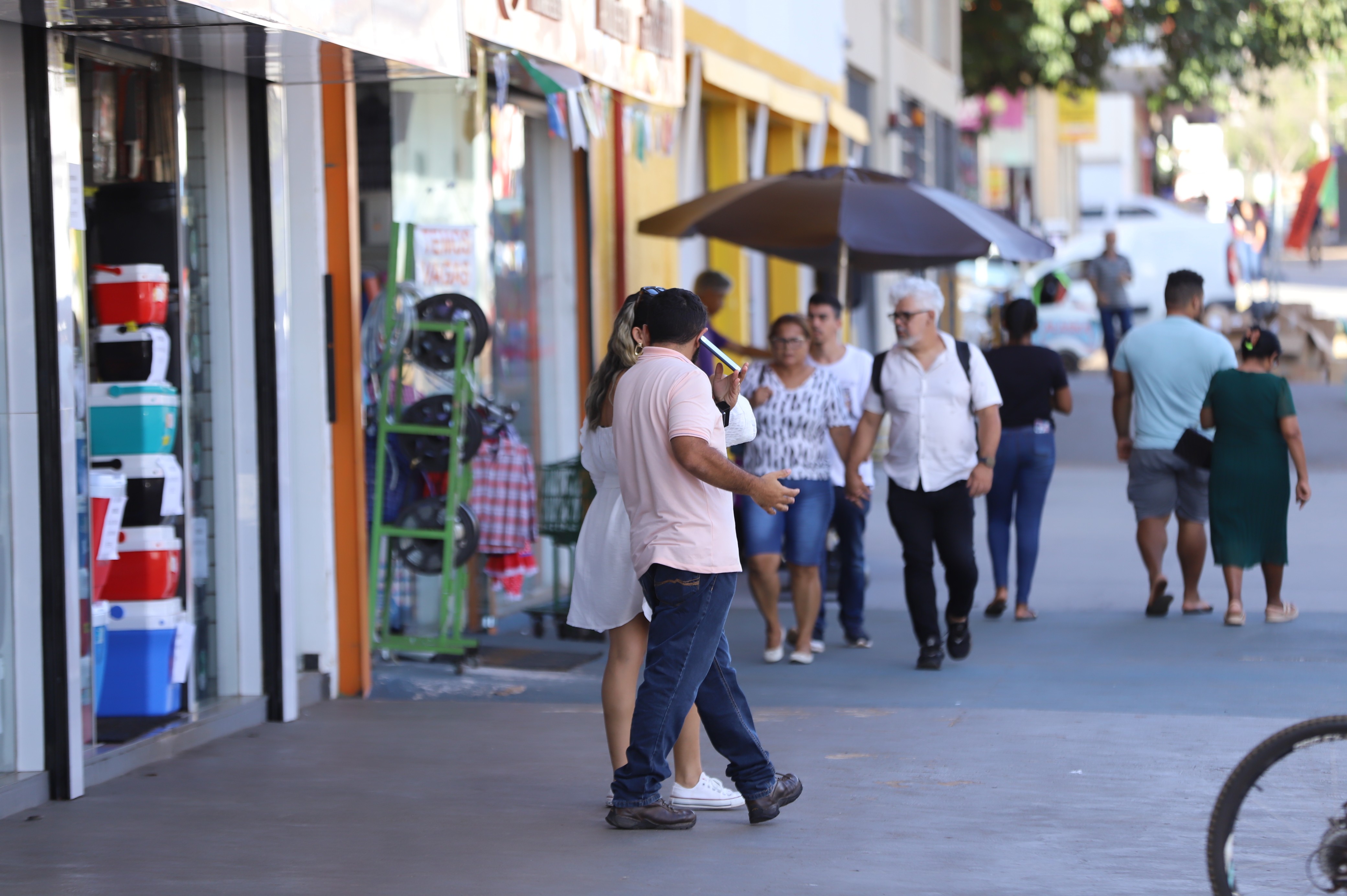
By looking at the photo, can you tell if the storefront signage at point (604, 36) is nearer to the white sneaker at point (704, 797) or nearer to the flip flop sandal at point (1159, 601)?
the white sneaker at point (704, 797)

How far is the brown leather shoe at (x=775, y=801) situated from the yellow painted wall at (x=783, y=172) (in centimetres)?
1127

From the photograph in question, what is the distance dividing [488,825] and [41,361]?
2088 millimetres

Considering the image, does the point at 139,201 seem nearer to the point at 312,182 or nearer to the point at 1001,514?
the point at 312,182

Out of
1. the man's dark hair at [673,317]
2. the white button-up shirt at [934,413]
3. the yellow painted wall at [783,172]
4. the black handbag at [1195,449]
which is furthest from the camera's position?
the yellow painted wall at [783,172]

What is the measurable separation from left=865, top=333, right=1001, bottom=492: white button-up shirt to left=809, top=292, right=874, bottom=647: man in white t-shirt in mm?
610

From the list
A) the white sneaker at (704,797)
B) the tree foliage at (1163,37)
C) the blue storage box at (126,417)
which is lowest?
the white sneaker at (704,797)

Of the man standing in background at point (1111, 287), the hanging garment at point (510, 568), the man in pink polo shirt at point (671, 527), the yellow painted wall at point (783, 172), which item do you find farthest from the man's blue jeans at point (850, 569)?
the man standing in background at point (1111, 287)

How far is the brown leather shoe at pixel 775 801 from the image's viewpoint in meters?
5.45

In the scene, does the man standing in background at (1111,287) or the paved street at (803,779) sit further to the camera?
the man standing in background at (1111,287)

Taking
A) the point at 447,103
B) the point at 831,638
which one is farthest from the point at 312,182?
the point at 831,638

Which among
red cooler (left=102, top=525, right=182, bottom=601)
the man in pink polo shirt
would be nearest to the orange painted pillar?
red cooler (left=102, top=525, right=182, bottom=601)

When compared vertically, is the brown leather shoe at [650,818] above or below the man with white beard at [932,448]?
below

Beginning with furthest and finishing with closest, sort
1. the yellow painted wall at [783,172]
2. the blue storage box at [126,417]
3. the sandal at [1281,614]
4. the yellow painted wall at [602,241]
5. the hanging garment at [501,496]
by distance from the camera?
the yellow painted wall at [783,172]
the yellow painted wall at [602,241]
the sandal at [1281,614]
the hanging garment at [501,496]
the blue storage box at [126,417]

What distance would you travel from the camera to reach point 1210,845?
13.4ft
